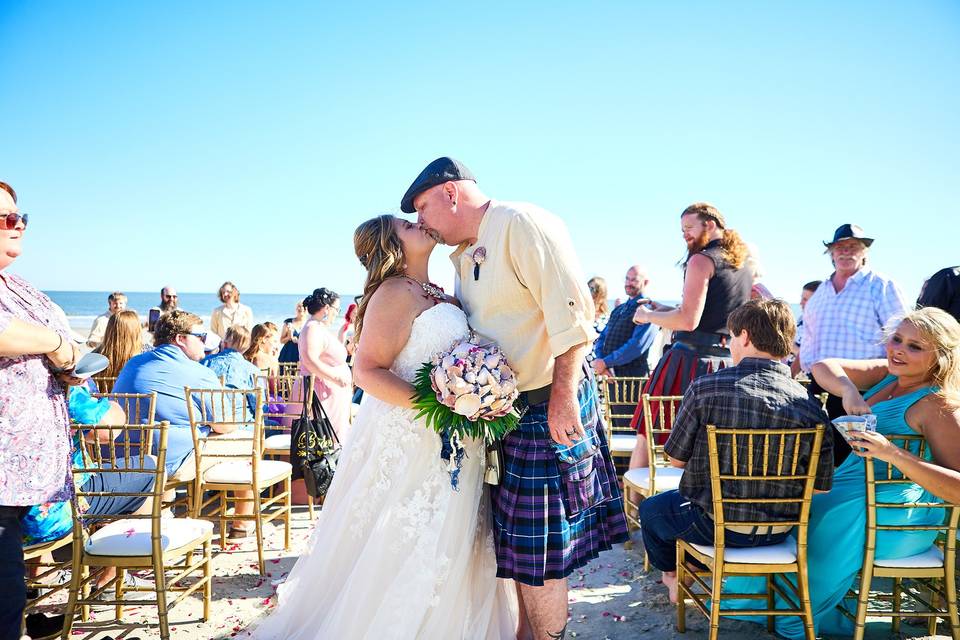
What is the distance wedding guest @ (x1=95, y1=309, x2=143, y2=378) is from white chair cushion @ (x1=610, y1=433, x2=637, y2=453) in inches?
160

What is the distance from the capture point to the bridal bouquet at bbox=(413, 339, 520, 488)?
6.93ft

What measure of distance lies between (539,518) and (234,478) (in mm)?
2531

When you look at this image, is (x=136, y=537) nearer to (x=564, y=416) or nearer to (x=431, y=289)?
(x=431, y=289)

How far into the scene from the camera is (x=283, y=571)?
3943 millimetres

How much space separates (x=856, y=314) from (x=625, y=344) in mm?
2148

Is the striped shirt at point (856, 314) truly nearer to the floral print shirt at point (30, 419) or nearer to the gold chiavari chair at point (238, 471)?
the gold chiavari chair at point (238, 471)

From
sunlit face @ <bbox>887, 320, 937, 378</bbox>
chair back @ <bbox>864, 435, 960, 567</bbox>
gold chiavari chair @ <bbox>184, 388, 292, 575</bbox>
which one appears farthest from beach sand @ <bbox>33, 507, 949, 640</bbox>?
sunlit face @ <bbox>887, 320, 937, 378</bbox>

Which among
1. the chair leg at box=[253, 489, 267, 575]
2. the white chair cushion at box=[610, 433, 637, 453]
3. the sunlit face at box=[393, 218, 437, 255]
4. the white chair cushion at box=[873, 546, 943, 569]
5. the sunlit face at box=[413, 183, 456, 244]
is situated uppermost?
the sunlit face at box=[413, 183, 456, 244]

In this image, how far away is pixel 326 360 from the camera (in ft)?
16.9

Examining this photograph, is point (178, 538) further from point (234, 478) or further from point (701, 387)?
point (701, 387)

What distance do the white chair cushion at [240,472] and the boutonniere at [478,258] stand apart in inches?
94.4

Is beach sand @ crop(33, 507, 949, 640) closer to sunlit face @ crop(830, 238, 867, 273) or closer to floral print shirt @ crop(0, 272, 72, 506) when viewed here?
floral print shirt @ crop(0, 272, 72, 506)

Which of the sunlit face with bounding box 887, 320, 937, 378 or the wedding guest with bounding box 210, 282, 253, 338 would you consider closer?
the sunlit face with bounding box 887, 320, 937, 378

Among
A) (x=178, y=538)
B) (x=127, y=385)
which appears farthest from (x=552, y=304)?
(x=127, y=385)
